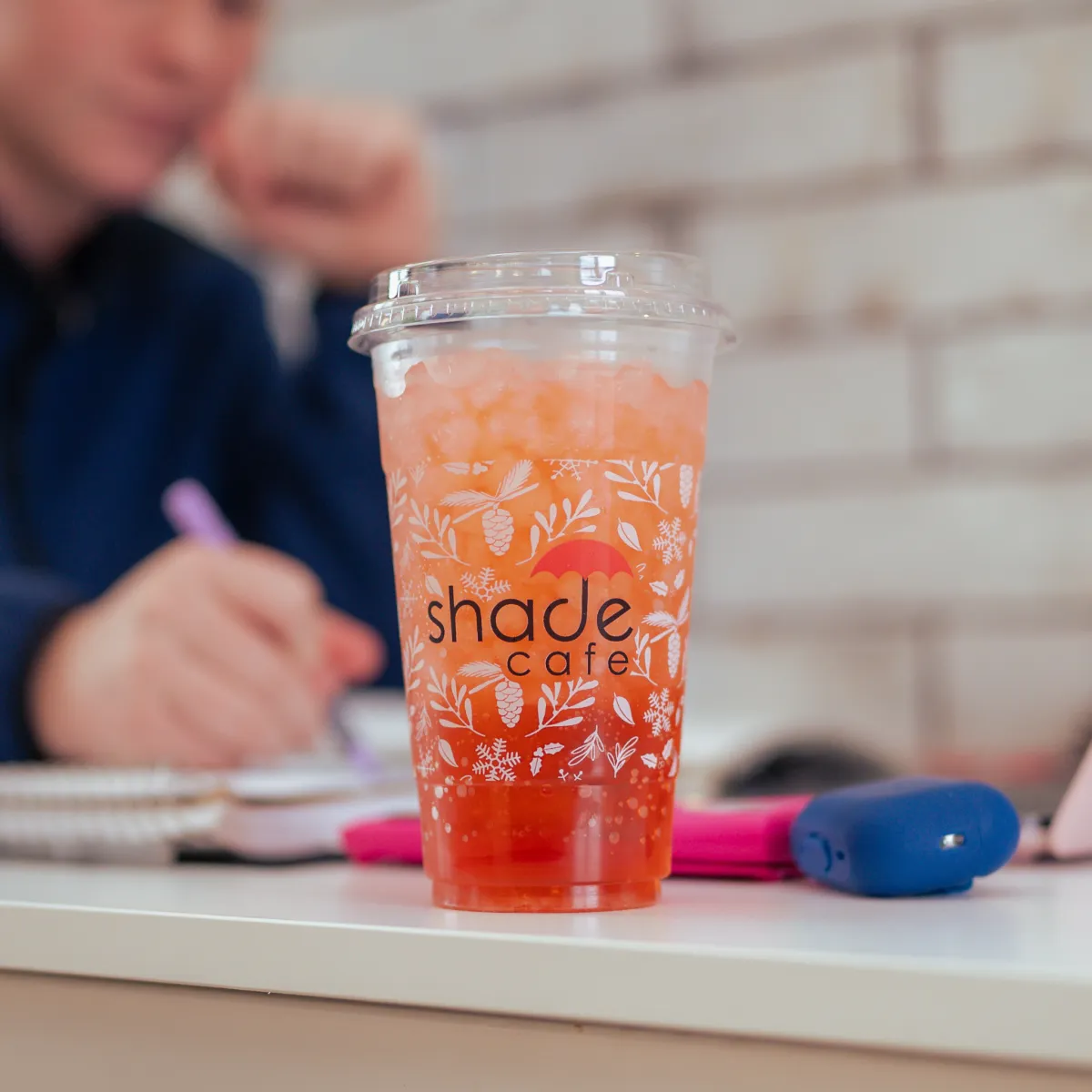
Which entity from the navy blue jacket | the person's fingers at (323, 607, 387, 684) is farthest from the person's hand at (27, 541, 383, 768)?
the navy blue jacket

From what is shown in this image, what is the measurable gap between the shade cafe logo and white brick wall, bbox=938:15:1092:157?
1195mm

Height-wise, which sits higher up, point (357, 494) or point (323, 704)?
point (357, 494)

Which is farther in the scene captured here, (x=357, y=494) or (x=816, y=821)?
(x=357, y=494)

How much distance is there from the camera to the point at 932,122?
1.42 m

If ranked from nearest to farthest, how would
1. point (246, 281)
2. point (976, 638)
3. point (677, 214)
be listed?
point (976, 638) < point (677, 214) < point (246, 281)

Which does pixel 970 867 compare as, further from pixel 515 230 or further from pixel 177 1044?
pixel 515 230

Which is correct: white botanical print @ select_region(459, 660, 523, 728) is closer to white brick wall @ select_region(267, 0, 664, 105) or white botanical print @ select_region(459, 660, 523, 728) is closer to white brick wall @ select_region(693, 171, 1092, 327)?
white brick wall @ select_region(693, 171, 1092, 327)

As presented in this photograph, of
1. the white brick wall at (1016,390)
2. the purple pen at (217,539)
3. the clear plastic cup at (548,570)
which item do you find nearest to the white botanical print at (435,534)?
the clear plastic cup at (548,570)

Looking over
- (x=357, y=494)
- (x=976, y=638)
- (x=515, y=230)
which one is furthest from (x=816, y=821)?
(x=515, y=230)

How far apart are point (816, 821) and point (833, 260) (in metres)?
1.13

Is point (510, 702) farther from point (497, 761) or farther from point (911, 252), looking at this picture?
point (911, 252)

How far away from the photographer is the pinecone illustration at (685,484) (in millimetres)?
396

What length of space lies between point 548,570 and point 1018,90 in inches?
48.4

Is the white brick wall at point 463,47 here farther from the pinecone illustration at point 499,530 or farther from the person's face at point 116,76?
the pinecone illustration at point 499,530
